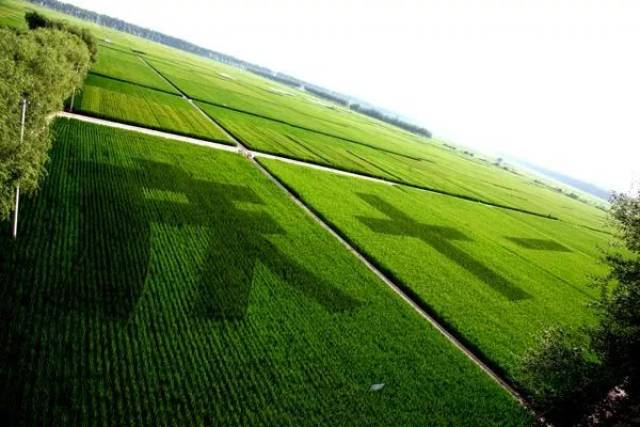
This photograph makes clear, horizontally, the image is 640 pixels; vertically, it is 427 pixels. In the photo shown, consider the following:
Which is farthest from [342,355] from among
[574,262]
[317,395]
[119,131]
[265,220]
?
[574,262]

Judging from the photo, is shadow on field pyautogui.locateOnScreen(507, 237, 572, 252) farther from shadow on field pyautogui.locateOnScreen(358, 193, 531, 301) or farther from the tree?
the tree

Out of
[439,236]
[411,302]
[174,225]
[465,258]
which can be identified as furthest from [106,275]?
[439,236]

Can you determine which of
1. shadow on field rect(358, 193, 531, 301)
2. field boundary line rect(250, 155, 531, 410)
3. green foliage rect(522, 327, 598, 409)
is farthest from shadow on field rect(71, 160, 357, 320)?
shadow on field rect(358, 193, 531, 301)

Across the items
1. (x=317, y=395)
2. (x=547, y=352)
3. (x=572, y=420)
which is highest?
(x=547, y=352)

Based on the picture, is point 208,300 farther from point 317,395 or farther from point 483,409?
point 483,409

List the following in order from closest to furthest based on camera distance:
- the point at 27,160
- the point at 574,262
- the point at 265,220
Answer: the point at 27,160, the point at 265,220, the point at 574,262

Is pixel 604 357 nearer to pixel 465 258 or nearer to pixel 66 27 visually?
pixel 465 258
